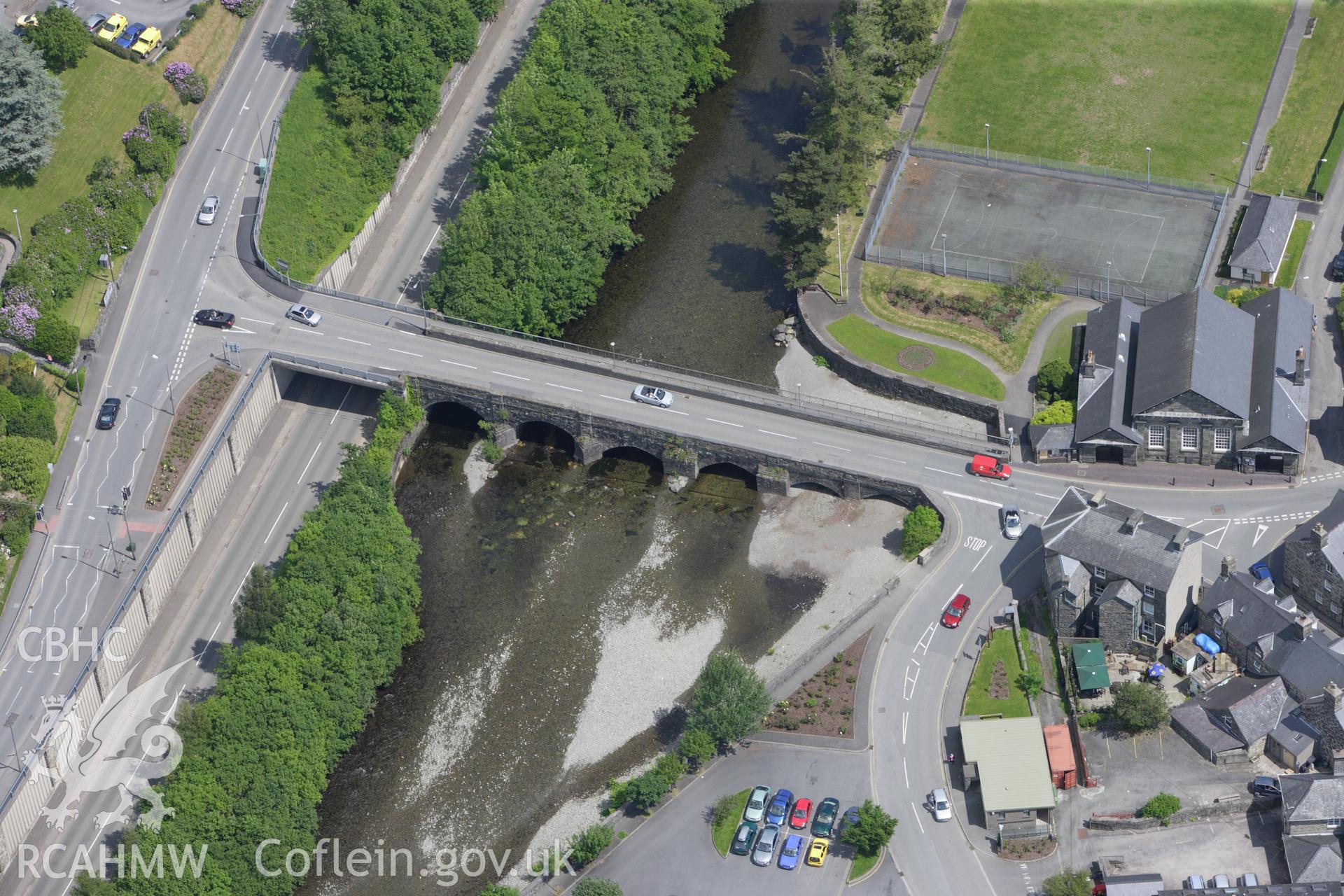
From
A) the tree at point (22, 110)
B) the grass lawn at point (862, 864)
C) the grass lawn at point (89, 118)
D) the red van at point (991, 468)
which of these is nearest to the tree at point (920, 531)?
the red van at point (991, 468)

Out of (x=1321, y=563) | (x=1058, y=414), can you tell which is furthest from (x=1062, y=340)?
(x=1321, y=563)

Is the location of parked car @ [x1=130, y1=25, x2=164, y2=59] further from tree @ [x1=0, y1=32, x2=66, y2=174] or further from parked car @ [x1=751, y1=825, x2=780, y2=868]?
parked car @ [x1=751, y1=825, x2=780, y2=868]

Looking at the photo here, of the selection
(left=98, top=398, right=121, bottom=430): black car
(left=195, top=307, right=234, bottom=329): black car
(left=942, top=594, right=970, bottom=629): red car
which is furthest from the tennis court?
(left=98, top=398, right=121, bottom=430): black car

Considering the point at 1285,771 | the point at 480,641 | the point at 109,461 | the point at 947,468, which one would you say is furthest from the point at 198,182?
the point at 1285,771

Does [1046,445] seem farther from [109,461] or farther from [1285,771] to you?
[109,461]

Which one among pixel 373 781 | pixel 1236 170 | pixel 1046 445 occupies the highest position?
pixel 1236 170

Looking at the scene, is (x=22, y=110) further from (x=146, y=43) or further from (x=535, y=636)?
(x=535, y=636)
